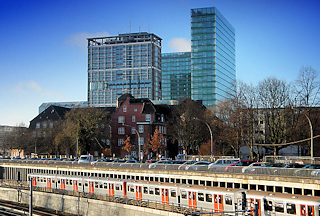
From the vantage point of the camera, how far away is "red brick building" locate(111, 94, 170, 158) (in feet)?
309

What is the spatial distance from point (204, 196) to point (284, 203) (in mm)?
8658

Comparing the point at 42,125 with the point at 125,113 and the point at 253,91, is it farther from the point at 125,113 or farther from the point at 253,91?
the point at 253,91

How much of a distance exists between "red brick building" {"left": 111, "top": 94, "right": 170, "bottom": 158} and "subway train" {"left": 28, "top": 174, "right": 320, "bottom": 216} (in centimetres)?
3879

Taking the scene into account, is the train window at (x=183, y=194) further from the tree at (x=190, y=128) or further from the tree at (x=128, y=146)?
the tree at (x=128, y=146)

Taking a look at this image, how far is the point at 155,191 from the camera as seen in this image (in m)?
40.9

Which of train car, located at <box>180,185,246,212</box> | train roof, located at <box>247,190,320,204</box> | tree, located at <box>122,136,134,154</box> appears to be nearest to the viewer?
train roof, located at <box>247,190,320,204</box>

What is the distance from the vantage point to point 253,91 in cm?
6725

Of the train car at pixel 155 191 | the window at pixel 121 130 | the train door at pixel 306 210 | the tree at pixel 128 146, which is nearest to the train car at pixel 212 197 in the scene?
the train car at pixel 155 191

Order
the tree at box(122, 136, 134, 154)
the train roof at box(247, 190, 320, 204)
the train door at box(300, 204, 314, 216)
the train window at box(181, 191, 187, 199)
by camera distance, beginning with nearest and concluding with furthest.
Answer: the train door at box(300, 204, 314, 216), the train roof at box(247, 190, 320, 204), the train window at box(181, 191, 187, 199), the tree at box(122, 136, 134, 154)

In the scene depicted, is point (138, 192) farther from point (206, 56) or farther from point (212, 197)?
point (206, 56)

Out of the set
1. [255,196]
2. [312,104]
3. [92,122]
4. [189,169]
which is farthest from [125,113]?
[255,196]

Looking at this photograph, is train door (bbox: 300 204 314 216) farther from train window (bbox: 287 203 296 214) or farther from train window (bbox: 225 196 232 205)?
train window (bbox: 225 196 232 205)

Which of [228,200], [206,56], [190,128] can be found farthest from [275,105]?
[206,56]

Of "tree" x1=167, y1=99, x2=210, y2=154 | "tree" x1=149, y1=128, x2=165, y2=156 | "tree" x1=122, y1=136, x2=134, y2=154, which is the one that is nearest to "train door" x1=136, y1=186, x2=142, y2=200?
"tree" x1=167, y1=99, x2=210, y2=154
